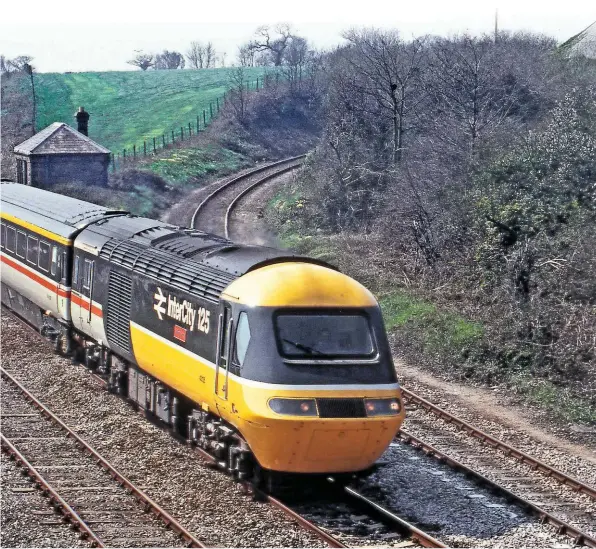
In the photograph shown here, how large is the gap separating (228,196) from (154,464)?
29.9 m

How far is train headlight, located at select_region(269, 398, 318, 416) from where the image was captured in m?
11.5

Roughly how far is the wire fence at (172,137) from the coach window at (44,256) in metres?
24.6

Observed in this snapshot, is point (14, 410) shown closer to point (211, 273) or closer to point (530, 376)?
point (211, 273)

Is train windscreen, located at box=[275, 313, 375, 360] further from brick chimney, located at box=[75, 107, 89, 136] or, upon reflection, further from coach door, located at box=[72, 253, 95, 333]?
brick chimney, located at box=[75, 107, 89, 136]

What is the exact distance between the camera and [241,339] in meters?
12.2

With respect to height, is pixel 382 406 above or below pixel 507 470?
above

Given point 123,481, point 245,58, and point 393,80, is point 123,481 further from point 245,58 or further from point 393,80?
point 245,58

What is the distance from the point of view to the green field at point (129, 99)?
57438 millimetres

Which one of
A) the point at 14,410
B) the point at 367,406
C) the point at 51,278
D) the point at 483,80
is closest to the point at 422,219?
the point at 483,80

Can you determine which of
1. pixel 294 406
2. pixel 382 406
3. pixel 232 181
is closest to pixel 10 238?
pixel 294 406

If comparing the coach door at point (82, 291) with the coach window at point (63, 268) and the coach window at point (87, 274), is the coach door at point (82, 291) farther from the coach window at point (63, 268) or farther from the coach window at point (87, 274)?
the coach window at point (63, 268)

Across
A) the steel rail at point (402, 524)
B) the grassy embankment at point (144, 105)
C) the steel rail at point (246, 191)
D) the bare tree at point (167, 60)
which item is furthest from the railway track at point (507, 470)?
the bare tree at point (167, 60)

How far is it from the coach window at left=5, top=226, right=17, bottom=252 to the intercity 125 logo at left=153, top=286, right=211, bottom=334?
30.6 ft

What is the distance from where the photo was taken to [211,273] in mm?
13578
